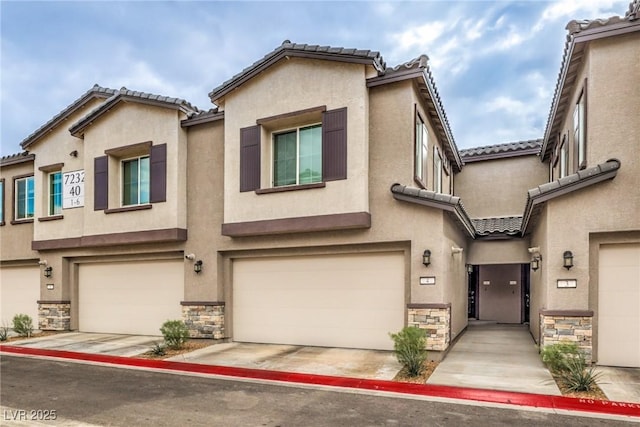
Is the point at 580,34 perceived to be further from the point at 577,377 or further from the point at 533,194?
the point at 577,377

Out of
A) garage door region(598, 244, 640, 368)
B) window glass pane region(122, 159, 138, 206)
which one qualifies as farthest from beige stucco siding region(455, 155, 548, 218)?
window glass pane region(122, 159, 138, 206)

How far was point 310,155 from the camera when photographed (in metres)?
10.9

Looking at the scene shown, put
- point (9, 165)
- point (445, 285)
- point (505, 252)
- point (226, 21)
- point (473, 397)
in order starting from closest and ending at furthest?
point (473, 397), point (445, 285), point (505, 252), point (9, 165), point (226, 21)

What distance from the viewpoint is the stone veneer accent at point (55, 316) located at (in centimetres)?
1456

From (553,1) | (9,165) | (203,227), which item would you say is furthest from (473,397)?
(9,165)

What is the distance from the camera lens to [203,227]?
1227cm

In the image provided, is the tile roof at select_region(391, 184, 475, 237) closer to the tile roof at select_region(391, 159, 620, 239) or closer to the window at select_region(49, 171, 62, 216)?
the tile roof at select_region(391, 159, 620, 239)

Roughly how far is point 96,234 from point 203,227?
392cm

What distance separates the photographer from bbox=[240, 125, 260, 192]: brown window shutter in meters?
11.2

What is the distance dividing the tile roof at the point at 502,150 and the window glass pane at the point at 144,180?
486 inches

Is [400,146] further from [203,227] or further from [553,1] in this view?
[553,1]

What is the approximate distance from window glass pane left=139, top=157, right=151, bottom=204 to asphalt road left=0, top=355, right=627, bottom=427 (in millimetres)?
5923

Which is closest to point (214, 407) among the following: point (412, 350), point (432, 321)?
point (412, 350)

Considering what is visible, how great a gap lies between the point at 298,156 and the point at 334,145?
4.03ft
